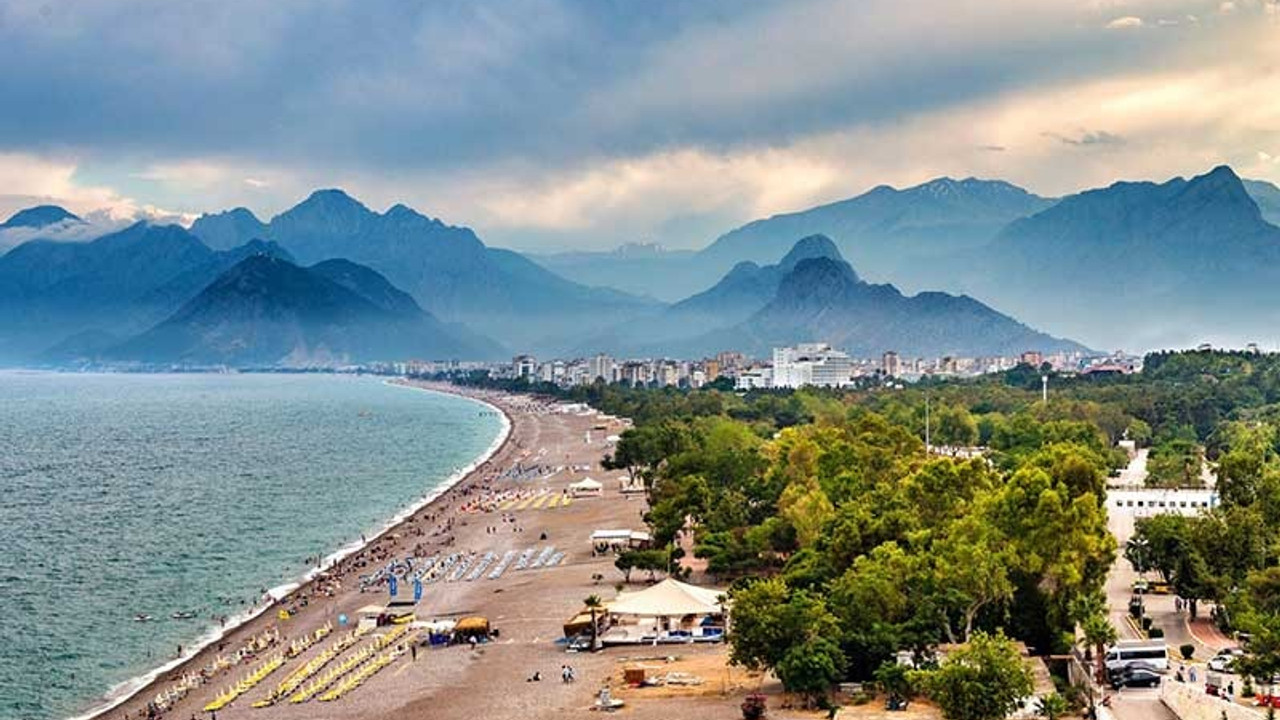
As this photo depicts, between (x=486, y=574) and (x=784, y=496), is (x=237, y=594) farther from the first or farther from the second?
(x=784, y=496)

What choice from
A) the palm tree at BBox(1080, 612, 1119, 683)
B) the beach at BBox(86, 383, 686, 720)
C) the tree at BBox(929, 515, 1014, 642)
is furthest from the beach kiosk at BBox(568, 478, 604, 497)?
the palm tree at BBox(1080, 612, 1119, 683)

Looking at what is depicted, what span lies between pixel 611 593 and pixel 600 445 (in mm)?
73330

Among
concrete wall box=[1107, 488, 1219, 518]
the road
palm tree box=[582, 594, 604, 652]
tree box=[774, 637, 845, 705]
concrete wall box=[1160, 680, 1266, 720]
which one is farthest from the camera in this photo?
concrete wall box=[1107, 488, 1219, 518]

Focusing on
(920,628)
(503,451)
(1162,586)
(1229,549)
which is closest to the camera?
(920,628)

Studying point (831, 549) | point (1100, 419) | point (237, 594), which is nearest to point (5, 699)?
point (237, 594)

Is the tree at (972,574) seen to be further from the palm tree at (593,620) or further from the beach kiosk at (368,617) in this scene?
the beach kiosk at (368,617)

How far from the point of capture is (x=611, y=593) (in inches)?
1674

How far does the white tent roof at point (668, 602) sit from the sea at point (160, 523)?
47.7 ft

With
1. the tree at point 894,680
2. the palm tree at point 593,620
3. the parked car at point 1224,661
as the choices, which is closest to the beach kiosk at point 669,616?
the palm tree at point 593,620

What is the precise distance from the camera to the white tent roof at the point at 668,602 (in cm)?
3528

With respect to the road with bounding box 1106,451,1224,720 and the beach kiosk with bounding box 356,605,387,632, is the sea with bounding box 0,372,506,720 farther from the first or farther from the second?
the road with bounding box 1106,451,1224,720

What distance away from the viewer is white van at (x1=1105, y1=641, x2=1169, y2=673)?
26828 mm

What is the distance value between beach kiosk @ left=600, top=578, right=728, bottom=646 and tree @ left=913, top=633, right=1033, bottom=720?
12.1 meters

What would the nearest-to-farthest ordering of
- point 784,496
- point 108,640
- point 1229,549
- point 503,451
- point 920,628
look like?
point 920,628 → point 1229,549 → point 108,640 → point 784,496 → point 503,451
